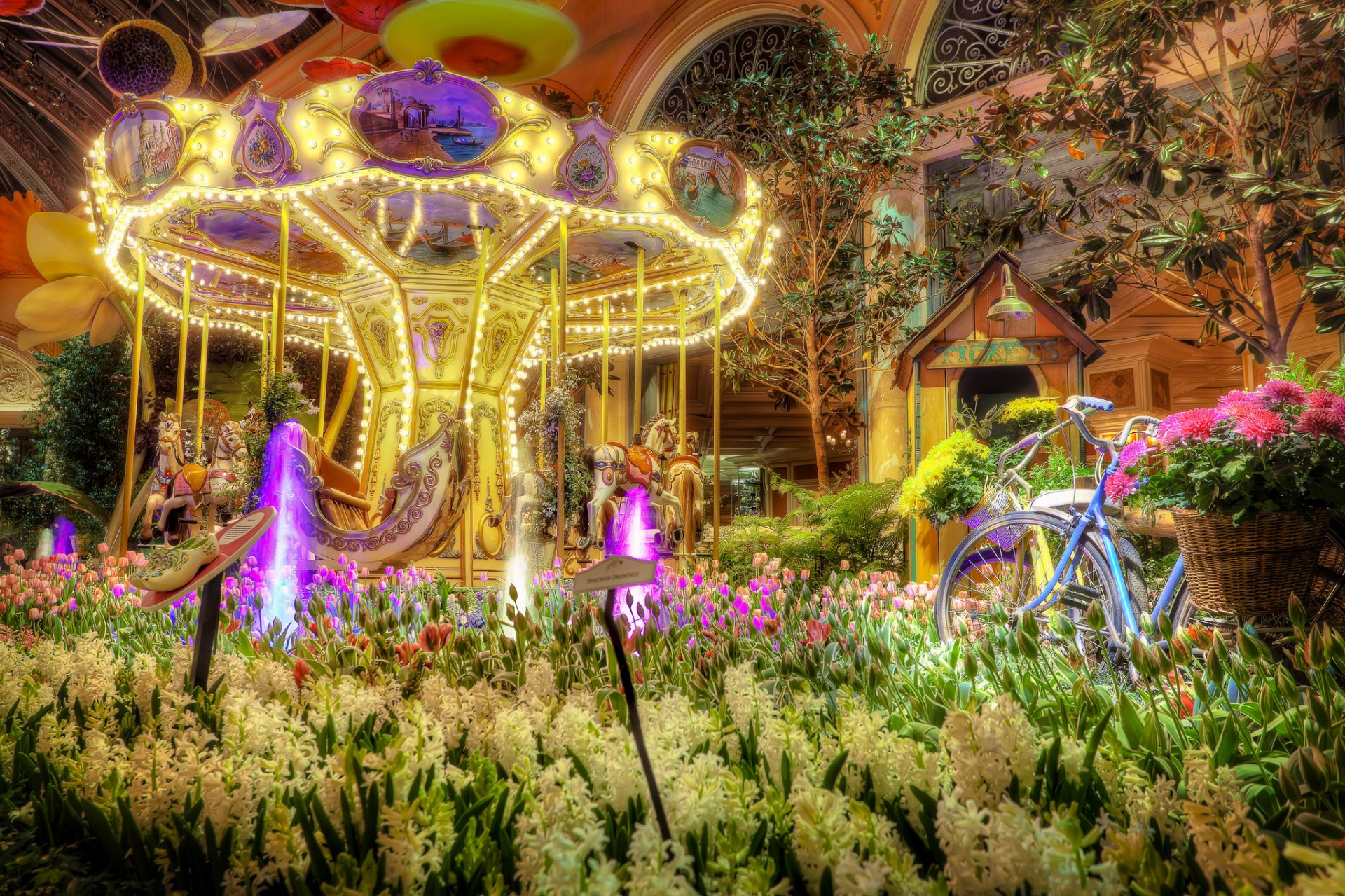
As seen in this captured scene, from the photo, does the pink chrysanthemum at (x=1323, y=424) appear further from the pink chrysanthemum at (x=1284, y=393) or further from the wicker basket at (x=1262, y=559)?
the wicker basket at (x=1262, y=559)

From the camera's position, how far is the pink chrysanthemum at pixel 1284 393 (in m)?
3.42

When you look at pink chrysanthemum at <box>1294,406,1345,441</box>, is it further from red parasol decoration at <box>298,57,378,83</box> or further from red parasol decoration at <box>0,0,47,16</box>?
red parasol decoration at <box>0,0,47,16</box>

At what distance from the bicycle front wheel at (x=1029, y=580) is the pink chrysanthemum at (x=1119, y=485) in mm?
233

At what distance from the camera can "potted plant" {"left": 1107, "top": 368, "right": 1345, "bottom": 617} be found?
3264 mm

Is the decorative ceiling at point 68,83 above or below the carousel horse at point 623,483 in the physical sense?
above

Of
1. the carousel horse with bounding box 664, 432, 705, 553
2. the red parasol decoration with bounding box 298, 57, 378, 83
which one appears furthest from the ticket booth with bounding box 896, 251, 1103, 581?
the red parasol decoration with bounding box 298, 57, 378, 83

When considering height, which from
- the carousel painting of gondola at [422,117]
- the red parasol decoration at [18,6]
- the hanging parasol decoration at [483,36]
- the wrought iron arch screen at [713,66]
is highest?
the wrought iron arch screen at [713,66]

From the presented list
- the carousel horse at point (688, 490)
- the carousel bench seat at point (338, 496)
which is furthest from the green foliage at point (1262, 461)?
the carousel bench seat at point (338, 496)

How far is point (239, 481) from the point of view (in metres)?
7.85

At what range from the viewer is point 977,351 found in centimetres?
801

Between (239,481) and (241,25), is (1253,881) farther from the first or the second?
(241,25)

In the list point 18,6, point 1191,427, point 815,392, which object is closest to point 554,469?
point 815,392

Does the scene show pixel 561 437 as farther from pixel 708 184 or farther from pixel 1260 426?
pixel 1260 426

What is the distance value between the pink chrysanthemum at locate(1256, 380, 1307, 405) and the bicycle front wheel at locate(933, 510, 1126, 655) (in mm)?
900
